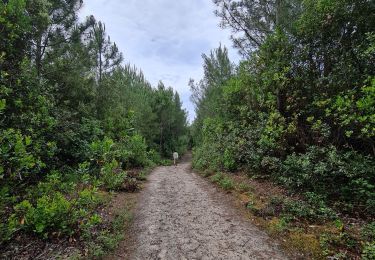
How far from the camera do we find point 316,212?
209 inches

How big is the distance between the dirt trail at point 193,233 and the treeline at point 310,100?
6.35ft

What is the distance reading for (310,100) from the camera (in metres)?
7.91

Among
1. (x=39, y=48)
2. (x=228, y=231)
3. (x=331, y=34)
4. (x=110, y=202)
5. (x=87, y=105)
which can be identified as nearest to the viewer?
(x=228, y=231)

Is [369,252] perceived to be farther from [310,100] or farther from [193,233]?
[310,100]

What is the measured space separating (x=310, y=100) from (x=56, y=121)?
8.08 m

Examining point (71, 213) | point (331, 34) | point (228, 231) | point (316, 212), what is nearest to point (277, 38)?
point (331, 34)

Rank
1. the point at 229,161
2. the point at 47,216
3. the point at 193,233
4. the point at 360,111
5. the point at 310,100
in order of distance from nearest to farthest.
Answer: the point at 47,216 → the point at 193,233 → the point at 360,111 → the point at 310,100 → the point at 229,161

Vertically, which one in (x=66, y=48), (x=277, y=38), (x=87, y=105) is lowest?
(x=87, y=105)

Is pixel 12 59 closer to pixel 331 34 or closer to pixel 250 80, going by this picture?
pixel 250 80

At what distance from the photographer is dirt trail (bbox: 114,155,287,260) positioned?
13.7ft

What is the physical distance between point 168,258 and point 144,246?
2.09ft

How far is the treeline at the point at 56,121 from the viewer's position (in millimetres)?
4191

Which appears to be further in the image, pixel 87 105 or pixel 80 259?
pixel 87 105

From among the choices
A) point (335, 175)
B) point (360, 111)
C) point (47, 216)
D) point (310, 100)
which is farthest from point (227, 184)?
point (47, 216)
